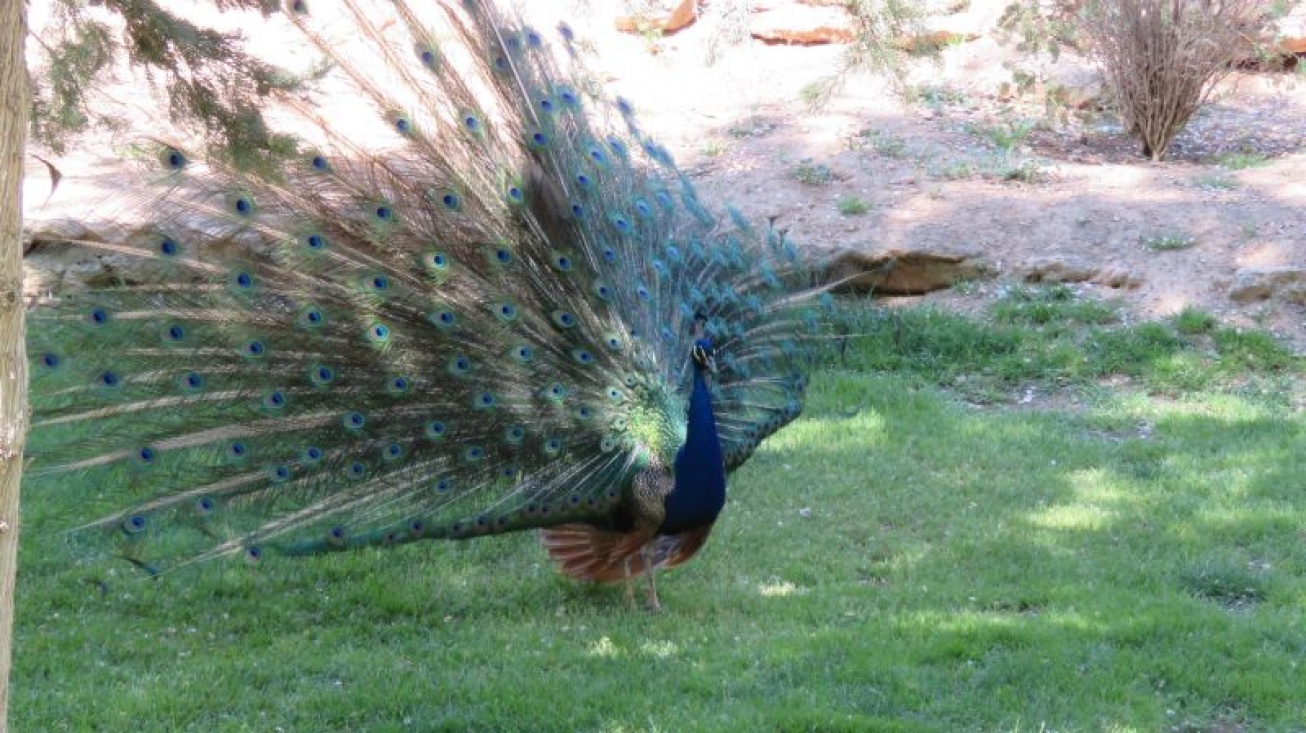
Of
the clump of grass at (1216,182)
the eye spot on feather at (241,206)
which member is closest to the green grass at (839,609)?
the eye spot on feather at (241,206)

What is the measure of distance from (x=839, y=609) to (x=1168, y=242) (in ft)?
16.4

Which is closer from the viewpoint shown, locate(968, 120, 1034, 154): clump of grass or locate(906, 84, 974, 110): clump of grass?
locate(968, 120, 1034, 154): clump of grass

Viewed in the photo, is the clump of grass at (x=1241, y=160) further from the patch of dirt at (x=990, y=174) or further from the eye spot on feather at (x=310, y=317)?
the eye spot on feather at (x=310, y=317)

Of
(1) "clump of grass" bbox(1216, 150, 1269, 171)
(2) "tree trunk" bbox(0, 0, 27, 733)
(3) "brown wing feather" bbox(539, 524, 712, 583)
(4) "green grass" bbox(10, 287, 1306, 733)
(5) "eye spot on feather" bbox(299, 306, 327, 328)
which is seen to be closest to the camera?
(2) "tree trunk" bbox(0, 0, 27, 733)

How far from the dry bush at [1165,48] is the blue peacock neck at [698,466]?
658 cm

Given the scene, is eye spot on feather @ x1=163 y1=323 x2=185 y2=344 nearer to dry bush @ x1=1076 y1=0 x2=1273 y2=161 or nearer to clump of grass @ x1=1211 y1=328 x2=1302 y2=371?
clump of grass @ x1=1211 y1=328 x2=1302 y2=371

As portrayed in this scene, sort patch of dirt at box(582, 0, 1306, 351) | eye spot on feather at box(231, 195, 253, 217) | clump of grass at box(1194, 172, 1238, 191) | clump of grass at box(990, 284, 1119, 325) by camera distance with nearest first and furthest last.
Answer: eye spot on feather at box(231, 195, 253, 217)
clump of grass at box(990, 284, 1119, 325)
patch of dirt at box(582, 0, 1306, 351)
clump of grass at box(1194, 172, 1238, 191)

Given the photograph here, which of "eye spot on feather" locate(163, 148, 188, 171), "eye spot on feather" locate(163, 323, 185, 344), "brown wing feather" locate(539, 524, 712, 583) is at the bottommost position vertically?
"brown wing feather" locate(539, 524, 712, 583)

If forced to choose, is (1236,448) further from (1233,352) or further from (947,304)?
(947,304)

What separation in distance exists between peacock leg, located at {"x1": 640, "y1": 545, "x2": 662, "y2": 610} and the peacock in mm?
21

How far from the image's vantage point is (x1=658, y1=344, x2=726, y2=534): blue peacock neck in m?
5.73

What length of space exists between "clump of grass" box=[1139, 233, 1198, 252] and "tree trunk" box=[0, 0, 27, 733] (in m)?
8.33

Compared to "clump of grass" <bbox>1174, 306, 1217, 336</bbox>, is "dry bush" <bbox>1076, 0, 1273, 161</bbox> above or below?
above

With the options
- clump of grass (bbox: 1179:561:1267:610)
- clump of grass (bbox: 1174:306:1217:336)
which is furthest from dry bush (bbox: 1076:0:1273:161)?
clump of grass (bbox: 1179:561:1267:610)
